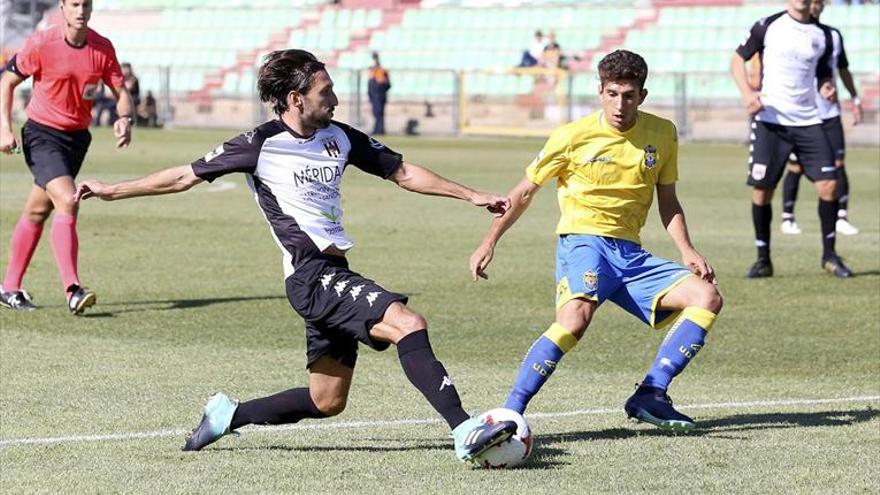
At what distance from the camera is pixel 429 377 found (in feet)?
21.9

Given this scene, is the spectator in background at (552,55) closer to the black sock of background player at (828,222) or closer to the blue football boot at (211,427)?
the black sock of background player at (828,222)

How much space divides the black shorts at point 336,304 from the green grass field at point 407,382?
47cm

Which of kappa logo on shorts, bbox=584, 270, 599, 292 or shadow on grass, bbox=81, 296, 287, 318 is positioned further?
shadow on grass, bbox=81, 296, 287, 318

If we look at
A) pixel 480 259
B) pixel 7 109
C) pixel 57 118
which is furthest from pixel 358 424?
pixel 7 109

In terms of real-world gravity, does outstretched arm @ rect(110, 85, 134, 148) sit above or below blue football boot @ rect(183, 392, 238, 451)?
above

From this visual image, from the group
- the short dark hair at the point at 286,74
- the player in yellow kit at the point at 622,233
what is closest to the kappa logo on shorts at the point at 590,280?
the player in yellow kit at the point at 622,233

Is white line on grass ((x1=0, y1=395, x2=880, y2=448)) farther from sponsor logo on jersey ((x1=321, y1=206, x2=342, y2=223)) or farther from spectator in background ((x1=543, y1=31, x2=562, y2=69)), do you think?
spectator in background ((x1=543, y1=31, x2=562, y2=69))

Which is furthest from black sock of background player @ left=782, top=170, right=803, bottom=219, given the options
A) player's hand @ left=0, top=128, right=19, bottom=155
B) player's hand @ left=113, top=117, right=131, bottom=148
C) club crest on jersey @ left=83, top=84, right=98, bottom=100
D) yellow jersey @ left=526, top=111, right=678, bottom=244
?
yellow jersey @ left=526, top=111, right=678, bottom=244

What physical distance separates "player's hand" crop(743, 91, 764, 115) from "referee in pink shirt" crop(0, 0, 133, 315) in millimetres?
4817

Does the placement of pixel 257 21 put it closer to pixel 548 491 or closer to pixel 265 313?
pixel 265 313

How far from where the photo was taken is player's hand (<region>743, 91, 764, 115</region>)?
13.5 meters

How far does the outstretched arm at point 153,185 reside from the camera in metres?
7.00

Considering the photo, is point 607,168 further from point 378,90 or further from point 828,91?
point 378,90

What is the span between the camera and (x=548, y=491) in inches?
250
